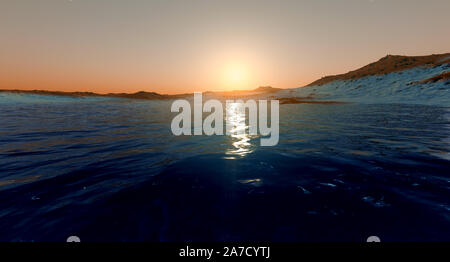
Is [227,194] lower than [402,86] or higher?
lower

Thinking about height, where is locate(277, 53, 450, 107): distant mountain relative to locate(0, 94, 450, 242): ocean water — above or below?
above

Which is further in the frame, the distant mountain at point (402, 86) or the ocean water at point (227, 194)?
the distant mountain at point (402, 86)

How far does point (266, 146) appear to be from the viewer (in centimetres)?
594

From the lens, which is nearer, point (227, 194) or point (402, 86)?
point (227, 194)

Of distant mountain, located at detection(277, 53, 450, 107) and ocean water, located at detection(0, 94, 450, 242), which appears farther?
distant mountain, located at detection(277, 53, 450, 107)

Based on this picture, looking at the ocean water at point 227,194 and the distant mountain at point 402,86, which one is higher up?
the distant mountain at point 402,86

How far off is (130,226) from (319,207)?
2358mm

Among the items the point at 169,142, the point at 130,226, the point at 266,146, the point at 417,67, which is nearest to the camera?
the point at 130,226

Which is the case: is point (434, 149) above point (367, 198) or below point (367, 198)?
above
